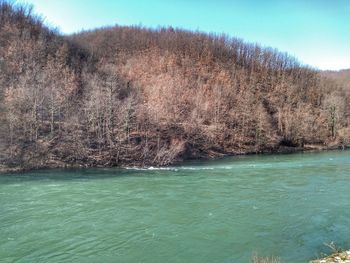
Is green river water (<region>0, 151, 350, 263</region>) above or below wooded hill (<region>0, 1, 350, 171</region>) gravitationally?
below

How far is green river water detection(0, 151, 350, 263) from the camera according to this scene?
1576 cm

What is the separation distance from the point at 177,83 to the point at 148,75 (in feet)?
27.4

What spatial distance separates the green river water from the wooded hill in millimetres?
13165

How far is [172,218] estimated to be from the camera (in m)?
20.8

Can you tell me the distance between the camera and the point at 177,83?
249ft

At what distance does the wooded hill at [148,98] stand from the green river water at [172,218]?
13.2 m

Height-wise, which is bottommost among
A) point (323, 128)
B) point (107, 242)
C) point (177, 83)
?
point (107, 242)

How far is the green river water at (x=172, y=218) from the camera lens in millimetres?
15756

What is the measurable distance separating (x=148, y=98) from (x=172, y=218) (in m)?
47.3

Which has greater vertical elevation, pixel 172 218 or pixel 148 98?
pixel 148 98

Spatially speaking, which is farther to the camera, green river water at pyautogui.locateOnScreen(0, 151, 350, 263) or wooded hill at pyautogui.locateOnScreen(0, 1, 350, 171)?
wooded hill at pyautogui.locateOnScreen(0, 1, 350, 171)

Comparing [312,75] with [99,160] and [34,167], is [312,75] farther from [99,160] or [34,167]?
[34,167]

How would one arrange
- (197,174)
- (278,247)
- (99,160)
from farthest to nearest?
(99,160), (197,174), (278,247)

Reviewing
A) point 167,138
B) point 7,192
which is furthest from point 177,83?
point 7,192
